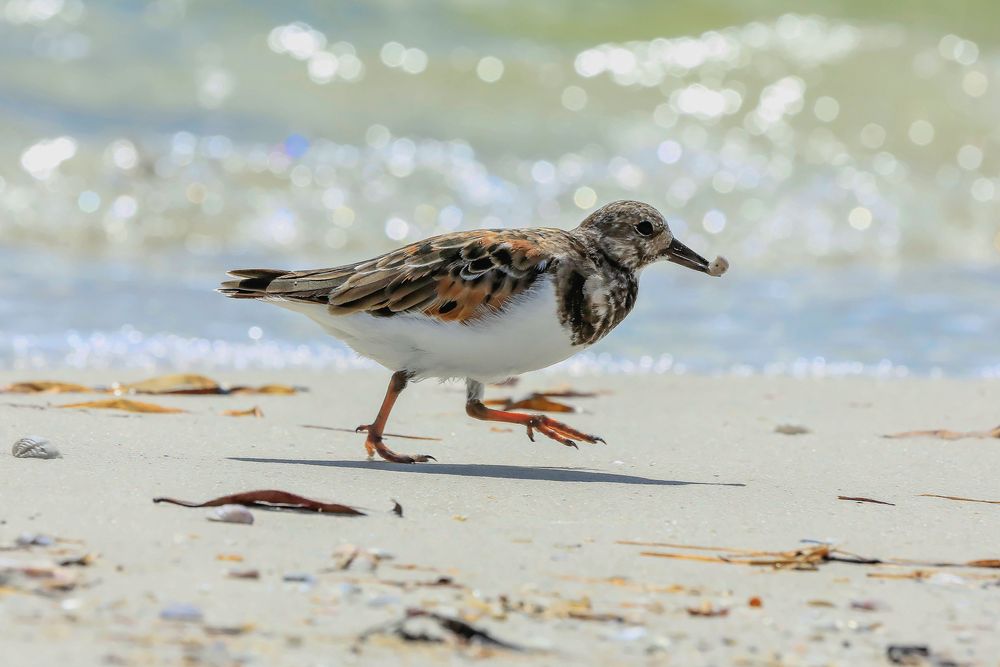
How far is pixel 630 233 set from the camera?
4.43 m

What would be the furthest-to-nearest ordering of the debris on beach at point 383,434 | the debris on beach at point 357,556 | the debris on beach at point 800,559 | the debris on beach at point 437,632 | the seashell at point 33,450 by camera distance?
the debris on beach at point 383,434, the seashell at point 33,450, the debris on beach at point 800,559, the debris on beach at point 357,556, the debris on beach at point 437,632

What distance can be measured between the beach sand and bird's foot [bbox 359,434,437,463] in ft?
0.17

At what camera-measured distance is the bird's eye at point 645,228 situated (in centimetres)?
445

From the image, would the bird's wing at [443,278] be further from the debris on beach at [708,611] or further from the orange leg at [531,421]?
the debris on beach at [708,611]

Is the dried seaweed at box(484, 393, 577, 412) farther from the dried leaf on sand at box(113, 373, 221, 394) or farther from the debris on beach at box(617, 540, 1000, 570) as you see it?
the debris on beach at box(617, 540, 1000, 570)

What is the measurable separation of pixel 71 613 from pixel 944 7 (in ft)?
49.4

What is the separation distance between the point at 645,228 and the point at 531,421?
A: 2.49 feet

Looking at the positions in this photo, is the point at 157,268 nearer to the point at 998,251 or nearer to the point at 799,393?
the point at 799,393

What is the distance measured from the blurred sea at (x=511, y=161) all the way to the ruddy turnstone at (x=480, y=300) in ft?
7.73

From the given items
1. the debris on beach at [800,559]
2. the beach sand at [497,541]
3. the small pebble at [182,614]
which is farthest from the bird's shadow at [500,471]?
the small pebble at [182,614]

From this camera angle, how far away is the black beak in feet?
15.0

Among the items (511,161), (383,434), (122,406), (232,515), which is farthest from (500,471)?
(511,161)

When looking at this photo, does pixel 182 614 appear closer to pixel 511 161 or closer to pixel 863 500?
pixel 863 500

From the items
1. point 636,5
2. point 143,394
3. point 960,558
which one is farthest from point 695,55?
point 960,558
